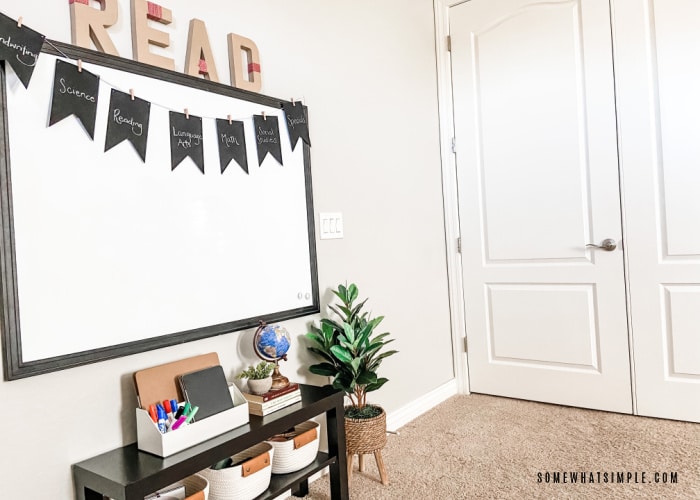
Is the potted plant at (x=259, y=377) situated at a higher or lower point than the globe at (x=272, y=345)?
lower

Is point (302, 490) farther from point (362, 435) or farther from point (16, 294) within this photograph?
point (16, 294)

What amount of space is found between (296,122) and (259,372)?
3.12ft

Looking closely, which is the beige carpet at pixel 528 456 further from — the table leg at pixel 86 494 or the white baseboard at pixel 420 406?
the table leg at pixel 86 494

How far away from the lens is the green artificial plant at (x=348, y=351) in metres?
2.00

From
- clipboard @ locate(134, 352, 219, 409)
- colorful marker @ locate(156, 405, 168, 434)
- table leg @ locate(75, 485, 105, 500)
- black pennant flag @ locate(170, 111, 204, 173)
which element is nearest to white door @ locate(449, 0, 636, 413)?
black pennant flag @ locate(170, 111, 204, 173)

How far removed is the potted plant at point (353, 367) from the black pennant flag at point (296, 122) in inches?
23.9

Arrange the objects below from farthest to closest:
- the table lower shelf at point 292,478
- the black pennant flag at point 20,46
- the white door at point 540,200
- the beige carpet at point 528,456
Result: the white door at point 540,200
the beige carpet at point 528,456
the table lower shelf at point 292,478
the black pennant flag at point 20,46

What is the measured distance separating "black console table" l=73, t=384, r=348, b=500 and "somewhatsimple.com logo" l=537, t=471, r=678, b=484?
809 mm

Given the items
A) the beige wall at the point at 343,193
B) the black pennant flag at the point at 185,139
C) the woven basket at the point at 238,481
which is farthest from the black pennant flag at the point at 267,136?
the woven basket at the point at 238,481

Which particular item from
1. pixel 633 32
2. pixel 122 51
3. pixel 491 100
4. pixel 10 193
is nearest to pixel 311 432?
pixel 10 193

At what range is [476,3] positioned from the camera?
Result: 294 centimetres

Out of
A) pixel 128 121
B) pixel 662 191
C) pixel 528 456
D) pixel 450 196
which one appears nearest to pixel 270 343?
pixel 128 121

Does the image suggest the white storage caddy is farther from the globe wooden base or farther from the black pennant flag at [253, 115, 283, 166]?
the black pennant flag at [253, 115, 283, 166]

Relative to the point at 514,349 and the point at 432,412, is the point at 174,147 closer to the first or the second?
the point at 432,412
